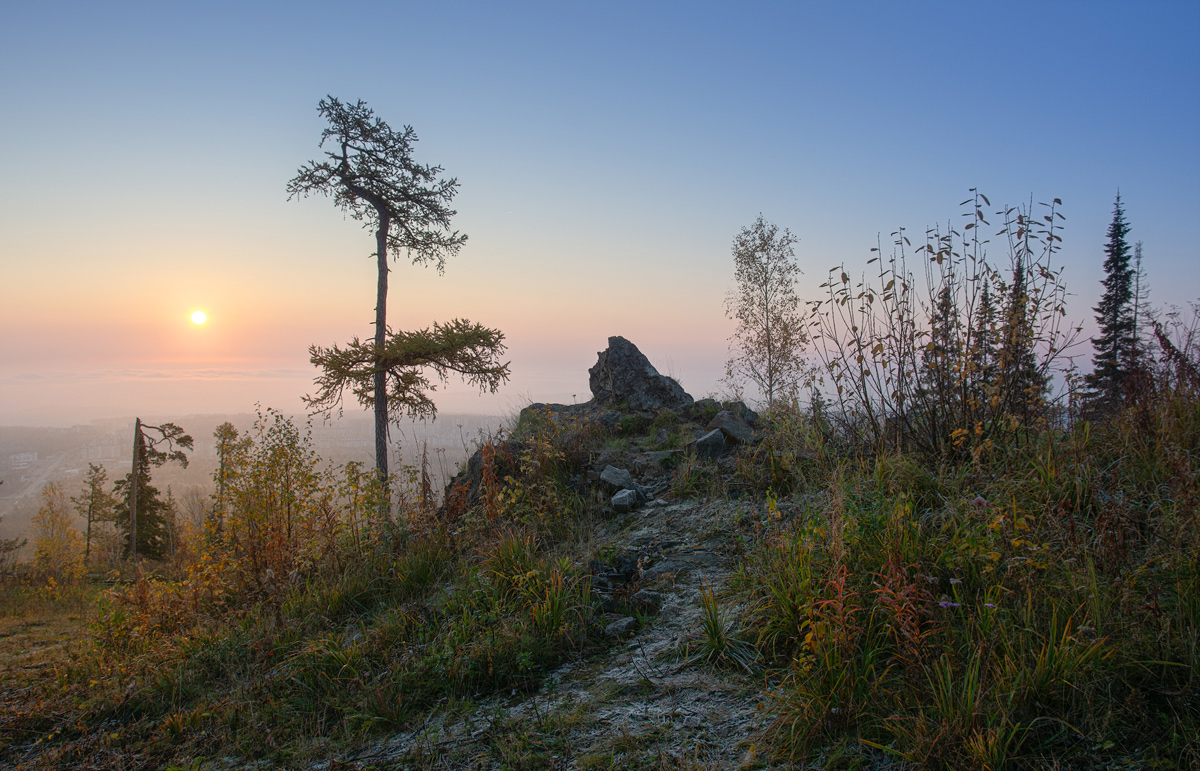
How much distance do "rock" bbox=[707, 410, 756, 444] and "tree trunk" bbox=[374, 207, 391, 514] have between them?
809cm

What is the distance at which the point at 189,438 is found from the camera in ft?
56.6

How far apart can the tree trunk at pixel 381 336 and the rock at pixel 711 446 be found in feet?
26.5

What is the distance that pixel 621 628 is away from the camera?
3863 millimetres

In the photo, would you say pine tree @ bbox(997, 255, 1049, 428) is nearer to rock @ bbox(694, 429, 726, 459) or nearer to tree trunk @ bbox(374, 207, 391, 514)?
rock @ bbox(694, 429, 726, 459)

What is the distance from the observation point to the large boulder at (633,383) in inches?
468

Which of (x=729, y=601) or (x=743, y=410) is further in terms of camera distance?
(x=743, y=410)

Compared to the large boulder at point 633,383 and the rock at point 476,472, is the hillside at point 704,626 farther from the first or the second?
the large boulder at point 633,383

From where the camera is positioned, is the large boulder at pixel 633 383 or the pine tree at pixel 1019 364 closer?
the pine tree at pixel 1019 364

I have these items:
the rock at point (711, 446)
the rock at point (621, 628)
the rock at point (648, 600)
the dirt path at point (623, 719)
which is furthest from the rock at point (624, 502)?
the rock at point (621, 628)

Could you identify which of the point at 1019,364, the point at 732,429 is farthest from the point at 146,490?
the point at 1019,364

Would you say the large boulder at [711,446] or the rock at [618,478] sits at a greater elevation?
the large boulder at [711,446]

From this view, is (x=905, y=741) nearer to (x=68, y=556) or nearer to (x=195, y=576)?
(x=195, y=576)

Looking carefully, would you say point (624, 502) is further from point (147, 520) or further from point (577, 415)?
point (147, 520)

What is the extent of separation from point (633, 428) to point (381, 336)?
7.00 meters
